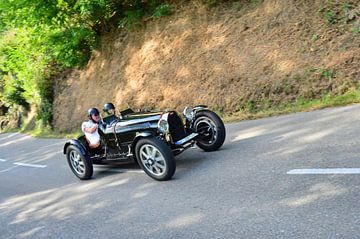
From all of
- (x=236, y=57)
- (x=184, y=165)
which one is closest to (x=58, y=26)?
(x=236, y=57)

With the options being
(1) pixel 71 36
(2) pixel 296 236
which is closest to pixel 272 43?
(2) pixel 296 236

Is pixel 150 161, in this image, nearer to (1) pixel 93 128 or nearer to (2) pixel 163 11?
(1) pixel 93 128

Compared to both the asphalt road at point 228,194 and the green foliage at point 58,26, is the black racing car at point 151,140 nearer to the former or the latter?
the asphalt road at point 228,194

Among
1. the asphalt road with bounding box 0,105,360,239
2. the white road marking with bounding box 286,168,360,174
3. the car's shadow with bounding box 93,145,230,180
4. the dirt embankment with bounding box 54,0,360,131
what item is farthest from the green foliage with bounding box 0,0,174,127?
the white road marking with bounding box 286,168,360,174

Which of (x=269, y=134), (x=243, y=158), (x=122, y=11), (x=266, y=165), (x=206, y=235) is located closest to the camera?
(x=206, y=235)

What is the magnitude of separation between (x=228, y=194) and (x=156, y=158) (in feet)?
5.62

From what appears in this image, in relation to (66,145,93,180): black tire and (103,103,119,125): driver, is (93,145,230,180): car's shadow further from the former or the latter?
(103,103,119,125): driver

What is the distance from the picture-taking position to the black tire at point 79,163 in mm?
8453

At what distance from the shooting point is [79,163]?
8.74 m

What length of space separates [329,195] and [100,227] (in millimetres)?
3047

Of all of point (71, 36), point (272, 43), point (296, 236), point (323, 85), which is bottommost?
point (296, 236)

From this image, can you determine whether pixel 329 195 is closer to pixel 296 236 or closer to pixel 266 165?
pixel 296 236

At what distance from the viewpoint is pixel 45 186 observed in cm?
892

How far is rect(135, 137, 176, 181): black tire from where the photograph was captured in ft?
22.2
